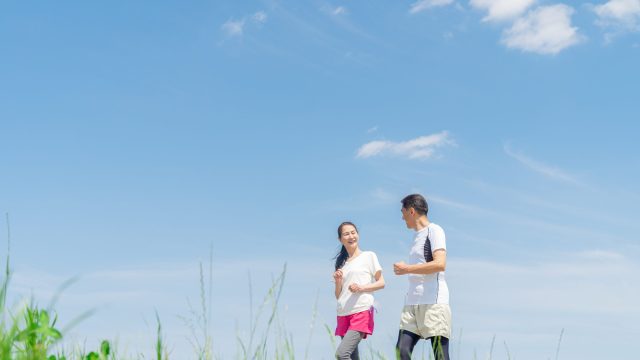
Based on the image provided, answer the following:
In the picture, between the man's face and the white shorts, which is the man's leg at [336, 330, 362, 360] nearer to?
the white shorts

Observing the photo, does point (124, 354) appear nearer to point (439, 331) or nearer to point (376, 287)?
point (439, 331)

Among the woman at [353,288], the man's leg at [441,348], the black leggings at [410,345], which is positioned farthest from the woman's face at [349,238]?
the man's leg at [441,348]

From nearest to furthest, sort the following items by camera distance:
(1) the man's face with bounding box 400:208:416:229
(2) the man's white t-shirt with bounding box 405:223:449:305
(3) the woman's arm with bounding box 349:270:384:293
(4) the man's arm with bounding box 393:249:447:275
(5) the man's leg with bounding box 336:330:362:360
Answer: (4) the man's arm with bounding box 393:249:447:275, (2) the man's white t-shirt with bounding box 405:223:449:305, (1) the man's face with bounding box 400:208:416:229, (5) the man's leg with bounding box 336:330:362:360, (3) the woman's arm with bounding box 349:270:384:293

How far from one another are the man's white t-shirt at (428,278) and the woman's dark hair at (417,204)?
189 mm

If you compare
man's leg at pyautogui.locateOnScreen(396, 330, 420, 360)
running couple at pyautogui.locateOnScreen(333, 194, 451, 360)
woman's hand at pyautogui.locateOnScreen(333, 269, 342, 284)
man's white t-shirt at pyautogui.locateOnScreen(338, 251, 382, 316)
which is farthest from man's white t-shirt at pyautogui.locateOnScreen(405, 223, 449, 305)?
woman's hand at pyautogui.locateOnScreen(333, 269, 342, 284)

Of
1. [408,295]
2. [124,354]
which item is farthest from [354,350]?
[124,354]

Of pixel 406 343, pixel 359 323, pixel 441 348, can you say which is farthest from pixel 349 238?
pixel 441 348

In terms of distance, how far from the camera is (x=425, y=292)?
728 cm

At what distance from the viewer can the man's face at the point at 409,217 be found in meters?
7.50

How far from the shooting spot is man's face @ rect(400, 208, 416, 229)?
24.6 ft

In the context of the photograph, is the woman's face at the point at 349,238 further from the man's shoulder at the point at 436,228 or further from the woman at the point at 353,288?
the man's shoulder at the point at 436,228

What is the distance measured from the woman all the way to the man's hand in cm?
95

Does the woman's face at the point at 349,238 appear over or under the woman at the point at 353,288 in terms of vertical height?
over

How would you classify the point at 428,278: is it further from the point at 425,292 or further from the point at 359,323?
the point at 359,323
